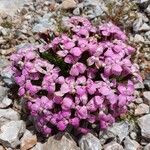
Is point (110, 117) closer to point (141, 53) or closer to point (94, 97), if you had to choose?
point (94, 97)

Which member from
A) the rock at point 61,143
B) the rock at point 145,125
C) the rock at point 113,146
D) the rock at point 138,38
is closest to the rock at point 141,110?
the rock at point 145,125

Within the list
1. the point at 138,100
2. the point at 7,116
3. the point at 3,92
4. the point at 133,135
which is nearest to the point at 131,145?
the point at 133,135

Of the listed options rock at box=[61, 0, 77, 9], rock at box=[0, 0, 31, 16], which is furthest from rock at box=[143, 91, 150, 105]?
rock at box=[0, 0, 31, 16]

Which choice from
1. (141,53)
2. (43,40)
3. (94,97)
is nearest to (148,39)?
(141,53)

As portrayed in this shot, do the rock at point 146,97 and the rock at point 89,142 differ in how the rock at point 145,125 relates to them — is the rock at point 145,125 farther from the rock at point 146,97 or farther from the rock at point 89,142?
the rock at point 89,142

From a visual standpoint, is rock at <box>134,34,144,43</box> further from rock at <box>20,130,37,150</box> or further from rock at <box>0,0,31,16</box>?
rock at <box>20,130,37,150</box>

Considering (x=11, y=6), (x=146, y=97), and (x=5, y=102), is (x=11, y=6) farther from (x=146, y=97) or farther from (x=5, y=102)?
(x=146, y=97)
